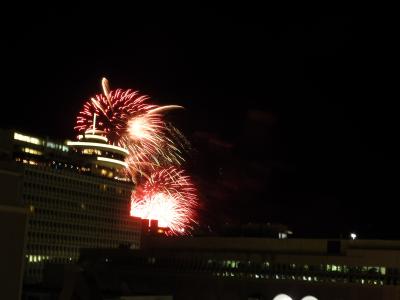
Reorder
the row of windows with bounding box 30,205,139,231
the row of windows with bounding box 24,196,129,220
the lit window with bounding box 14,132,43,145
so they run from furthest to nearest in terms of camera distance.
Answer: the lit window with bounding box 14,132,43,145, the row of windows with bounding box 24,196,129,220, the row of windows with bounding box 30,205,139,231

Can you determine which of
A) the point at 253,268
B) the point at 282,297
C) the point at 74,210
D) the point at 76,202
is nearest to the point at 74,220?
the point at 74,210

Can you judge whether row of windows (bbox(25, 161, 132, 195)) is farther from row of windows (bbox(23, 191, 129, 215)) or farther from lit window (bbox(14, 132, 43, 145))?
lit window (bbox(14, 132, 43, 145))

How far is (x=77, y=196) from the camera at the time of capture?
348 feet

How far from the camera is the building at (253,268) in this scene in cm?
6059

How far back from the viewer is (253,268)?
6844 centimetres

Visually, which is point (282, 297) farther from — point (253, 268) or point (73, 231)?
point (73, 231)

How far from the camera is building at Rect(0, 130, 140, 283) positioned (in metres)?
98.0

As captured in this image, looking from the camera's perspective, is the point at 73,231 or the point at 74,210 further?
the point at 74,210

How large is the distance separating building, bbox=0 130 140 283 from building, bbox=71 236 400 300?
1928cm

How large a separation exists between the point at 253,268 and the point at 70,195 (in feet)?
141

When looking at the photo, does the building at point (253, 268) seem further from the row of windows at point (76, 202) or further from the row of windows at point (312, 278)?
the row of windows at point (76, 202)
